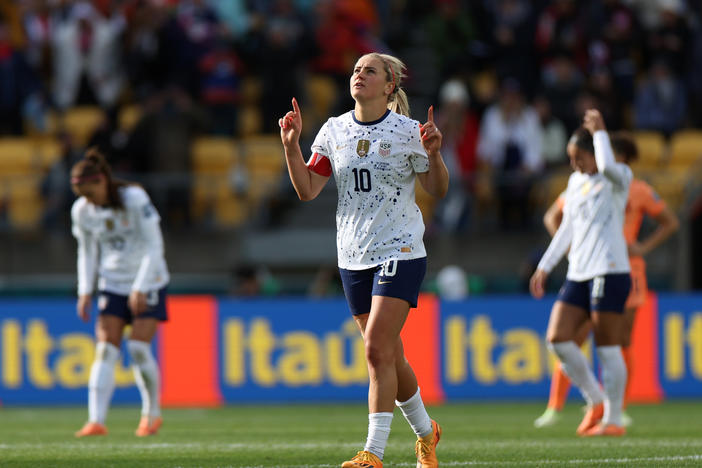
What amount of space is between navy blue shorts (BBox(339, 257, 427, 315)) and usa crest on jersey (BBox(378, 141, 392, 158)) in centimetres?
58

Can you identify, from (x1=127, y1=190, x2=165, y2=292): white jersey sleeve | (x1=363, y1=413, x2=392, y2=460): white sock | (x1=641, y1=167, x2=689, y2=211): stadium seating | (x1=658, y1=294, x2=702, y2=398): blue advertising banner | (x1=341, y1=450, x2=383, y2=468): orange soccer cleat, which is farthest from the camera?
(x1=641, y1=167, x2=689, y2=211): stadium seating

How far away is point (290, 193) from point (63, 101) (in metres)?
3.91

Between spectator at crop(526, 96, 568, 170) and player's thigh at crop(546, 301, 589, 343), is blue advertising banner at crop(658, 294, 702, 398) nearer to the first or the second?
spectator at crop(526, 96, 568, 170)

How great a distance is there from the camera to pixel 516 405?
13.8 metres

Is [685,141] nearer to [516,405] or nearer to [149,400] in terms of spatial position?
[516,405]

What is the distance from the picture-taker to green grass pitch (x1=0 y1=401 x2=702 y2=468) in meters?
7.56

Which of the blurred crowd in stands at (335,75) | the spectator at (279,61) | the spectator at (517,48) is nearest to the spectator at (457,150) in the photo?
the blurred crowd in stands at (335,75)

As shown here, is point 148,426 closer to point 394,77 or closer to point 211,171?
point 394,77

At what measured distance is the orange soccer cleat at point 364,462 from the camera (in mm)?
6465

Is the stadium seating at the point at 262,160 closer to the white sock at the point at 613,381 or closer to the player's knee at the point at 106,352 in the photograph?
the player's knee at the point at 106,352

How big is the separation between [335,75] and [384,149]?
471 inches

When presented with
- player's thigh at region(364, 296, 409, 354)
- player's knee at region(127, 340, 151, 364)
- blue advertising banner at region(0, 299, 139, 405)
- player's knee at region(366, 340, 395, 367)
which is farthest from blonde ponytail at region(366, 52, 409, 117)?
blue advertising banner at region(0, 299, 139, 405)

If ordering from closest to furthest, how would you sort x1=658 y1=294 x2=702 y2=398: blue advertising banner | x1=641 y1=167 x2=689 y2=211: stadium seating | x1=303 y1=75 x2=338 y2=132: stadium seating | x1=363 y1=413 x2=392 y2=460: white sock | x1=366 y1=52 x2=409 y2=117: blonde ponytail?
x1=363 y1=413 x2=392 y2=460: white sock < x1=366 y1=52 x2=409 y2=117: blonde ponytail < x1=658 y1=294 x2=702 y2=398: blue advertising banner < x1=641 y1=167 x2=689 y2=211: stadium seating < x1=303 y1=75 x2=338 y2=132: stadium seating

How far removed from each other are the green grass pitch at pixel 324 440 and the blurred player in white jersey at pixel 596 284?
0.35m
